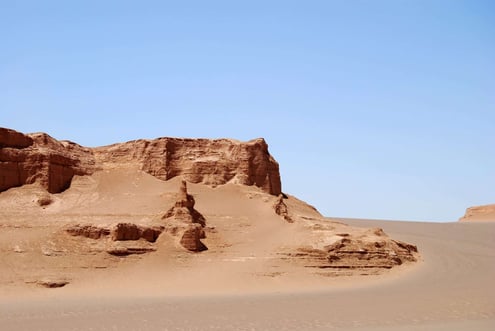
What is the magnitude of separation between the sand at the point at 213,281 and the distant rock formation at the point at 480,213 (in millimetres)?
39776

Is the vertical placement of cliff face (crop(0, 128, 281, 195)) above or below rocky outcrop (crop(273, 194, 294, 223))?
above

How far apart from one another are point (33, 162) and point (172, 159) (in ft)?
30.9

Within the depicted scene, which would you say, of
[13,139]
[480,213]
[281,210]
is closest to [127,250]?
[281,210]

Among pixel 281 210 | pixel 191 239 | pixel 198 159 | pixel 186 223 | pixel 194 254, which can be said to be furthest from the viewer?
pixel 198 159

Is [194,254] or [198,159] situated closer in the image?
[194,254]

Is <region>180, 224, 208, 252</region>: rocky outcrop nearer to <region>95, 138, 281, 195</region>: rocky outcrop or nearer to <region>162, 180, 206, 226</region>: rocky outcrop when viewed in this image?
<region>162, 180, 206, 226</region>: rocky outcrop

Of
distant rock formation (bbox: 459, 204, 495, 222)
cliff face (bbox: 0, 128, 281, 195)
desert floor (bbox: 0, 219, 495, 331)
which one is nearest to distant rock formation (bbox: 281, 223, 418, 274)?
desert floor (bbox: 0, 219, 495, 331)

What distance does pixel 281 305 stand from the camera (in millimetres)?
24078

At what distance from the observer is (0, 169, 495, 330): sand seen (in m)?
20.5

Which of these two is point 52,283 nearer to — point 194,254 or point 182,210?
point 194,254

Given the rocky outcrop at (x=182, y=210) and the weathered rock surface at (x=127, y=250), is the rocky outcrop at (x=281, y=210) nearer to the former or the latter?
the rocky outcrop at (x=182, y=210)

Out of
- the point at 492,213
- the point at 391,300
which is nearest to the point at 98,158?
the point at 391,300

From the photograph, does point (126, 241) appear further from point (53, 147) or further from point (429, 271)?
point (429, 271)

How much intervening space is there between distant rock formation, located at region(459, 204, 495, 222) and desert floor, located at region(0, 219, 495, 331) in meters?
49.2
